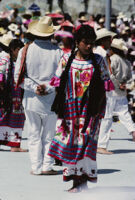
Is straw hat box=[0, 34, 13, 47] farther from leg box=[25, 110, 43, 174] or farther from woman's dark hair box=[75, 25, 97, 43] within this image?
woman's dark hair box=[75, 25, 97, 43]

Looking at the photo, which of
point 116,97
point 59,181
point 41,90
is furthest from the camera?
point 116,97

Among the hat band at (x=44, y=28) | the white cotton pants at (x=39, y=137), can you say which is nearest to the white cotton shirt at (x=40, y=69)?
the white cotton pants at (x=39, y=137)

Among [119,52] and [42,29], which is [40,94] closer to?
[42,29]

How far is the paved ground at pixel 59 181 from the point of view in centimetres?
763

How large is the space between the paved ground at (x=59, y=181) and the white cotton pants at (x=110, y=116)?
1.00 feet

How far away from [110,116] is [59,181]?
3056 mm

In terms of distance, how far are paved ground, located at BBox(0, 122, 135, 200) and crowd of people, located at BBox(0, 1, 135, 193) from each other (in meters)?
0.23

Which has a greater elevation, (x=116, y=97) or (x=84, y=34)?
(x=84, y=34)

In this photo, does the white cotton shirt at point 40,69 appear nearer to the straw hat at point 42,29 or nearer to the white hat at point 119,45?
the straw hat at point 42,29

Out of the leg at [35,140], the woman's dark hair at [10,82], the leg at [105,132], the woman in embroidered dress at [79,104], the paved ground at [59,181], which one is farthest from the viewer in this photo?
the leg at [105,132]

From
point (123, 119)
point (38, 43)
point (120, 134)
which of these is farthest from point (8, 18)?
point (38, 43)

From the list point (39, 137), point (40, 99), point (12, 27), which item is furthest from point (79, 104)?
point (12, 27)

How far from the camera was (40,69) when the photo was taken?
899 centimetres

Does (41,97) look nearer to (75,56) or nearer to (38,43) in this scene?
(38,43)
